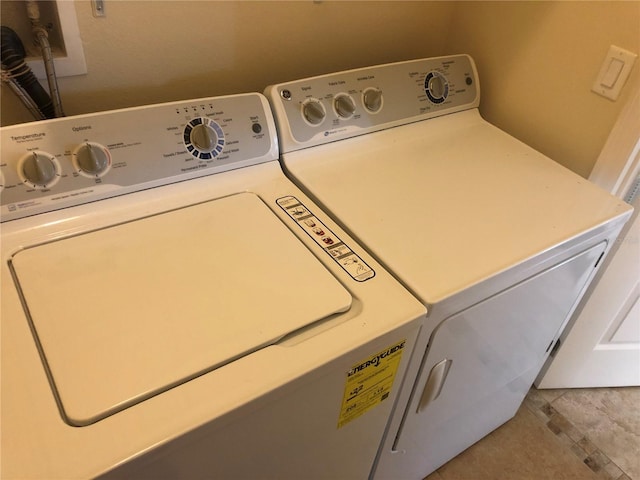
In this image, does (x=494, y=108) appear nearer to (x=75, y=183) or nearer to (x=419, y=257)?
(x=419, y=257)

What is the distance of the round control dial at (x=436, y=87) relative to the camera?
1376mm

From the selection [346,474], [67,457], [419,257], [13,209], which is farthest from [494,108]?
[67,457]

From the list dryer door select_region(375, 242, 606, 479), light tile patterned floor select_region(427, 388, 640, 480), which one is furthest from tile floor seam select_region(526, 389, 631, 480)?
dryer door select_region(375, 242, 606, 479)

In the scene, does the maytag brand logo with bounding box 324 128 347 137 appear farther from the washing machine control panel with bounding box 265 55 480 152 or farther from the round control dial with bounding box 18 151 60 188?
the round control dial with bounding box 18 151 60 188

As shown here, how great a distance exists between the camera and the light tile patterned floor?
158cm

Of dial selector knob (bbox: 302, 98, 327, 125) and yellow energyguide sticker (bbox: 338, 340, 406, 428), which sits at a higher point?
dial selector knob (bbox: 302, 98, 327, 125)

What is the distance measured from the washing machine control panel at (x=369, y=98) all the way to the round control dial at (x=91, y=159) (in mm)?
371

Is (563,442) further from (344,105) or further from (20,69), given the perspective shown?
(20,69)

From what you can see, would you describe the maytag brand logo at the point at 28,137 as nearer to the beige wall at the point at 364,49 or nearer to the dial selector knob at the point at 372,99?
the beige wall at the point at 364,49

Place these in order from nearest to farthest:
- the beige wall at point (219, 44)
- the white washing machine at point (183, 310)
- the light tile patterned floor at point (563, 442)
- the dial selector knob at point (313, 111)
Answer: the white washing machine at point (183, 310) < the beige wall at point (219, 44) < the dial selector knob at point (313, 111) < the light tile patterned floor at point (563, 442)

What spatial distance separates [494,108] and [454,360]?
0.80 m

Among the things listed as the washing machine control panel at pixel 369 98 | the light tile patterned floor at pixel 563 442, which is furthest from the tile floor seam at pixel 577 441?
the washing machine control panel at pixel 369 98

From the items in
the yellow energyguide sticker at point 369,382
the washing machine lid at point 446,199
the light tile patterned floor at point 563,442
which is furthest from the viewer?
the light tile patterned floor at point 563,442

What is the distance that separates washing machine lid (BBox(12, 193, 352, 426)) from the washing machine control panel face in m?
0.09
